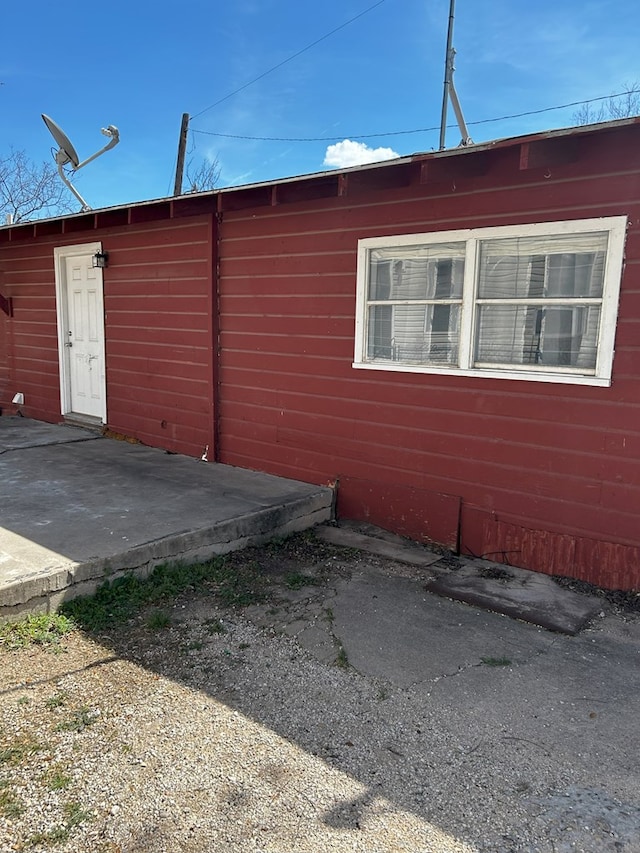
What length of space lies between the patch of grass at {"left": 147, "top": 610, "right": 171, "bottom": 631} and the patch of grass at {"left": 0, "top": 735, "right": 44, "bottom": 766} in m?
0.90

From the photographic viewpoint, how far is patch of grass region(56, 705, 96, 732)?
7.62ft

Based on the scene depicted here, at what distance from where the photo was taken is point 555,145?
355 centimetres

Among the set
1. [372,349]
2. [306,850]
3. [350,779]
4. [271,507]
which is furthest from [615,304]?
[306,850]

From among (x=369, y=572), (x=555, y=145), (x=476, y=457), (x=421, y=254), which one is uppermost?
(x=555, y=145)

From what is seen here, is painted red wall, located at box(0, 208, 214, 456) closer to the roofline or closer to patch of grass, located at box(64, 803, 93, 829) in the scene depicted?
the roofline

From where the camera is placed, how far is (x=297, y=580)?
380 cm

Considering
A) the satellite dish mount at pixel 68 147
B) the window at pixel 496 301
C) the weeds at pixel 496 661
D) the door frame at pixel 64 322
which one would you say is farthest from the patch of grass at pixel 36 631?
the satellite dish mount at pixel 68 147

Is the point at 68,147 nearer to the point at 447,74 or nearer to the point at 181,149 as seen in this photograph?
the point at 447,74

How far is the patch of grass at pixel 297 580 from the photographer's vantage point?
3738mm

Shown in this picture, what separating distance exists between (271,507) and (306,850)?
2.78 meters

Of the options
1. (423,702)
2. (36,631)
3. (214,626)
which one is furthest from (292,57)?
(423,702)

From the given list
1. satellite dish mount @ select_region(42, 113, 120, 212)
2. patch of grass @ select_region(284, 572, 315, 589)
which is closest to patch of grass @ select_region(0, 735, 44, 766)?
patch of grass @ select_region(284, 572, 315, 589)

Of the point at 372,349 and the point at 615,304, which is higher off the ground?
the point at 615,304

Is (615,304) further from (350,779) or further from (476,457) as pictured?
(350,779)
